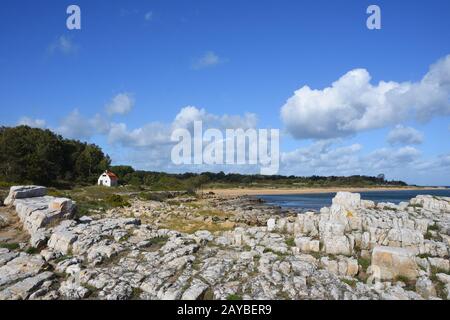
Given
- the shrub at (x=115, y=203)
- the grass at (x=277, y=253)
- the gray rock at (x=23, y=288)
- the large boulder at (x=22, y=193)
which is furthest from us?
the shrub at (x=115, y=203)

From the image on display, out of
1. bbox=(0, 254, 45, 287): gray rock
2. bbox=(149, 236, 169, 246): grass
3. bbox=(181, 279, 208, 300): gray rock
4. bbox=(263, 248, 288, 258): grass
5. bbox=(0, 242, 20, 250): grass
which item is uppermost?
bbox=(149, 236, 169, 246): grass

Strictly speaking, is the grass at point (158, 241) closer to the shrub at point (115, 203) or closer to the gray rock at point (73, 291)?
the gray rock at point (73, 291)

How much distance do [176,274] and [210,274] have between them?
1240 mm

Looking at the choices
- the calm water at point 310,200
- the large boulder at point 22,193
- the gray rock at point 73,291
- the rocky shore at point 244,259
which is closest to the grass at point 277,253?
the rocky shore at point 244,259

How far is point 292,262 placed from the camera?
13.5 meters

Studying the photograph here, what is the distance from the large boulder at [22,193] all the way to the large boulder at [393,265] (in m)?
27.0

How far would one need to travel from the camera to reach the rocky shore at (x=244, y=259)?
38.1 ft

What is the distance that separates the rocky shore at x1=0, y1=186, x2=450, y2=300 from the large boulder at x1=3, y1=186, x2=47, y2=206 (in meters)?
10.1

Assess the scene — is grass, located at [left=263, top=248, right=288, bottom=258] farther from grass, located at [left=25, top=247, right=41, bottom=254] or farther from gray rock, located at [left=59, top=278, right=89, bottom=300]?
grass, located at [left=25, top=247, right=41, bottom=254]

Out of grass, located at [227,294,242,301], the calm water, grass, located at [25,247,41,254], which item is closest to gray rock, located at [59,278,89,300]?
grass, located at [227,294,242,301]

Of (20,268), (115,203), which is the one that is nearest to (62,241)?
(20,268)

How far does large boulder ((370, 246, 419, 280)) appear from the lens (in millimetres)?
12586

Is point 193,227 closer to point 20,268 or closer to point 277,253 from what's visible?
point 277,253
